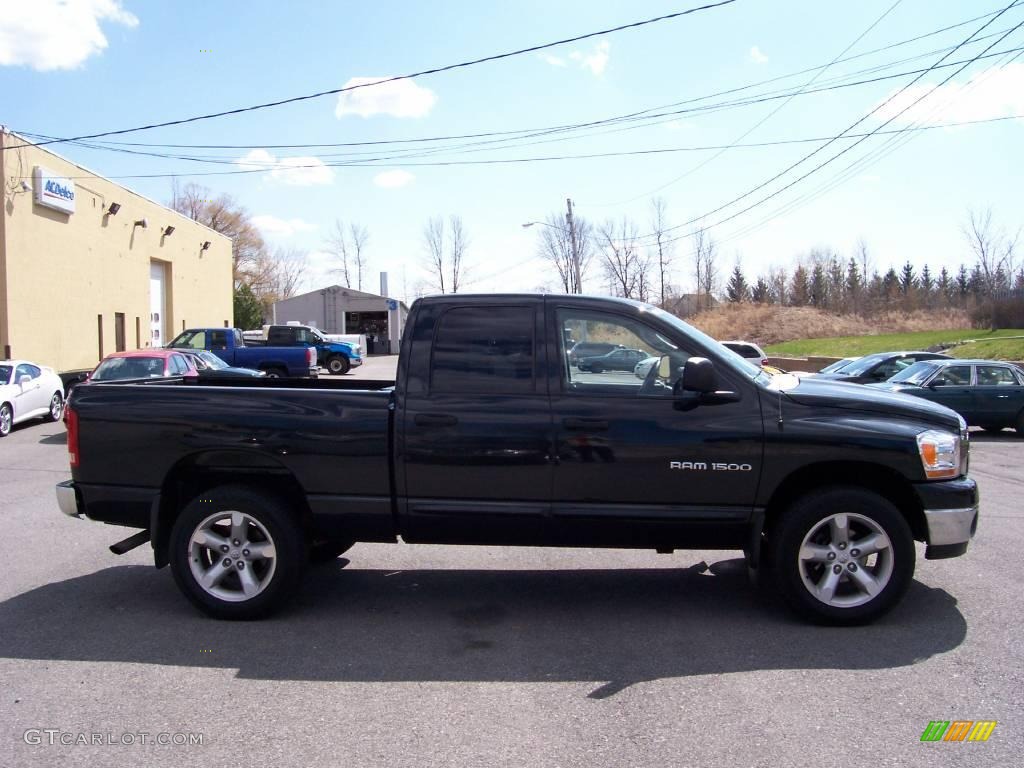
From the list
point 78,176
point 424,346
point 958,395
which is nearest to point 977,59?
point 958,395

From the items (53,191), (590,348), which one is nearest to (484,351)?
(590,348)

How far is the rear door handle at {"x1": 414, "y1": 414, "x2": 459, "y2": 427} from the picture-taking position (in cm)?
503

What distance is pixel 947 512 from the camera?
4926mm

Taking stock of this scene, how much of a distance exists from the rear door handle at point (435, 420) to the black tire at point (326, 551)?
5.10 ft

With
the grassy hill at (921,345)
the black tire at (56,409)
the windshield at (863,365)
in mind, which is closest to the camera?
the black tire at (56,409)

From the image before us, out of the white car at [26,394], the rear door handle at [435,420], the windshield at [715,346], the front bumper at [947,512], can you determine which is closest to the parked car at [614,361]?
the windshield at [715,346]

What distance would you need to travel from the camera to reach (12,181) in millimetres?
23281

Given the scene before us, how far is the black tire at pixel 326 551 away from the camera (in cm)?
618

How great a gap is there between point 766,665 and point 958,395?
13.1 m

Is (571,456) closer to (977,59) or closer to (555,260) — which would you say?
(977,59)

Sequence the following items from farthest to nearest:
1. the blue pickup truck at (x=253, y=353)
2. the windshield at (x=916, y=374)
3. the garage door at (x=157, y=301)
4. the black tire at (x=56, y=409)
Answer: the garage door at (x=157, y=301) → the blue pickup truck at (x=253, y=353) → the black tire at (x=56, y=409) → the windshield at (x=916, y=374)

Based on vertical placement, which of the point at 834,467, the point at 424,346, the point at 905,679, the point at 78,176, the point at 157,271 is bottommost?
the point at 905,679

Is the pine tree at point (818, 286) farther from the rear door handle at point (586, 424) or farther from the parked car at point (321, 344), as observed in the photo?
the rear door handle at point (586, 424)

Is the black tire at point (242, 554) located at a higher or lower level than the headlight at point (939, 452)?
lower
